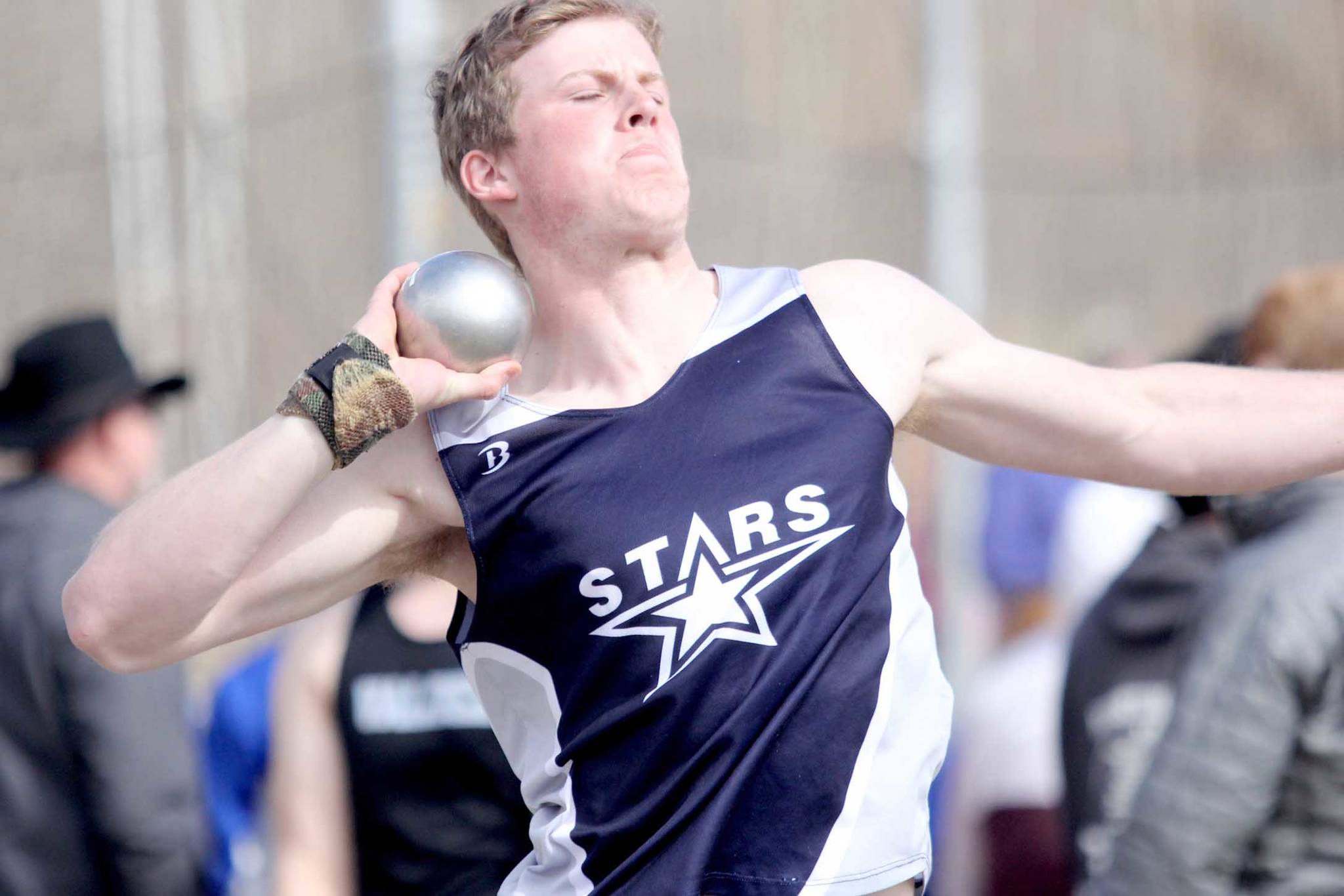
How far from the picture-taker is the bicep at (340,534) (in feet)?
8.19

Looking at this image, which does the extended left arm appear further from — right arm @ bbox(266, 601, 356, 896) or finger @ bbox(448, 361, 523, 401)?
right arm @ bbox(266, 601, 356, 896)

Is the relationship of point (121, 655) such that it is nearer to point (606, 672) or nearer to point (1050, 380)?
point (606, 672)

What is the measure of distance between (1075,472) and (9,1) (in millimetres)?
5016

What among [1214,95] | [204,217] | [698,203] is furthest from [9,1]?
[1214,95]

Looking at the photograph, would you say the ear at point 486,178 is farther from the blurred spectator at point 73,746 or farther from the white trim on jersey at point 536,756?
the blurred spectator at point 73,746

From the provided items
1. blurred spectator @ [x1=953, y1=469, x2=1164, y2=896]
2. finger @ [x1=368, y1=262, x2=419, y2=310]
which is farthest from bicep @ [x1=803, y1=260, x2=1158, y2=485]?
blurred spectator @ [x1=953, y1=469, x2=1164, y2=896]

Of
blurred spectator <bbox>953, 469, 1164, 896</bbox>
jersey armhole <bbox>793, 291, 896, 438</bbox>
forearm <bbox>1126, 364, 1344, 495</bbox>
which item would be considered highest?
jersey armhole <bbox>793, 291, 896, 438</bbox>

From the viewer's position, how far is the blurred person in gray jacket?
332cm

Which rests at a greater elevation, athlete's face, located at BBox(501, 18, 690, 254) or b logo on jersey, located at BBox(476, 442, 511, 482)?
athlete's face, located at BBox(501, 18, 690, 254)

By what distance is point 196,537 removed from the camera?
2.38 meters

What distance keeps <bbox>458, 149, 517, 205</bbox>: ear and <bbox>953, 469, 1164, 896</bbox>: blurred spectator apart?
2.64 m

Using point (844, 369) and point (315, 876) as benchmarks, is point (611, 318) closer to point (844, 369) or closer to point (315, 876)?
point (844, 369)

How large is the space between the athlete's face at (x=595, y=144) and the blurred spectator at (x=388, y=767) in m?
1.38

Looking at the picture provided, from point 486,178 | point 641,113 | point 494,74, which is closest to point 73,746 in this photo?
point 486,178
